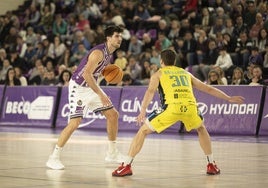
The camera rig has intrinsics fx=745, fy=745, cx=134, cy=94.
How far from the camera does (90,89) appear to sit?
448 inches

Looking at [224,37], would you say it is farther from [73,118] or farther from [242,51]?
[73,118]

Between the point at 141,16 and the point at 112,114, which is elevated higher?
the point at 141,16

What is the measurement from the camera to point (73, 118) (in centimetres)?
1113

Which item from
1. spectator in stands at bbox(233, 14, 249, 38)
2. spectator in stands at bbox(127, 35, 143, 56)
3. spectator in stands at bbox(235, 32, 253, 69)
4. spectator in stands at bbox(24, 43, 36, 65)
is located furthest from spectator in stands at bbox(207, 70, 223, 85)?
spectator in stands at bbox(24, 43, 36, 65)

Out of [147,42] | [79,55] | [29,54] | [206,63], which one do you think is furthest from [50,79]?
[206,63]

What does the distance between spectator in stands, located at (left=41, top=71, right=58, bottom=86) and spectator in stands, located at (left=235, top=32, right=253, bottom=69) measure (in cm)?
648

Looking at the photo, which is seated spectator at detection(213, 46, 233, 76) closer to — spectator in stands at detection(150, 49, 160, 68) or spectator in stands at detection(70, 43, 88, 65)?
spectator in stands at detection(150, 49, 160, 68)

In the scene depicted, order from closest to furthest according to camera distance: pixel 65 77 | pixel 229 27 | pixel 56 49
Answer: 1. pixel 65 77
2. pixel 229 27
3. pixel 56 49

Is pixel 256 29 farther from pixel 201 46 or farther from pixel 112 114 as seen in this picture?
pixel 112 114

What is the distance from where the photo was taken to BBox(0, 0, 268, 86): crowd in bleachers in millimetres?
22953

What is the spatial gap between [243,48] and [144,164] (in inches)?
476

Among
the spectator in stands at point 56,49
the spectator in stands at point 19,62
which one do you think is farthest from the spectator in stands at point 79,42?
the spectator in stands at point 19,62

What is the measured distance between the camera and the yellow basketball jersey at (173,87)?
9977 millimetres

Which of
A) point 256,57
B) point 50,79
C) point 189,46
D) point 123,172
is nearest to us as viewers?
point 123,172
